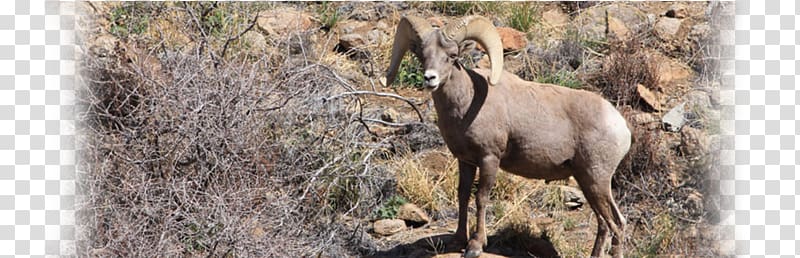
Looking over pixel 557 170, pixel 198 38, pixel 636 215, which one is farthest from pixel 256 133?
pixel 636 215

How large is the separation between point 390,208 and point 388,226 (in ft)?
0.77

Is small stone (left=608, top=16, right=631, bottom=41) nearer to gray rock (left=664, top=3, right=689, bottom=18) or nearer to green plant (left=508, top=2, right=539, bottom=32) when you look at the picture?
gray rock (left=664, top=3, right=689, bottom=18)

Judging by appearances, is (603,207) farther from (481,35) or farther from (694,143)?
(694,143)

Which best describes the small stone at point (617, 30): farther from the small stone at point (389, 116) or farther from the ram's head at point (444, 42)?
the ram's head at point (444, 42)

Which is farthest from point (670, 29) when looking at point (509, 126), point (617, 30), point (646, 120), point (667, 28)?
point (509, 126)

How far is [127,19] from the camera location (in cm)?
1144

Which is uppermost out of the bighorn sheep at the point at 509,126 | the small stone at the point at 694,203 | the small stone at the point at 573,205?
the bighorn sheep at the point at 509,126

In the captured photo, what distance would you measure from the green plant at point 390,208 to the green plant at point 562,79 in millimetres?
2348

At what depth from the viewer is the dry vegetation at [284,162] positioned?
829 cm

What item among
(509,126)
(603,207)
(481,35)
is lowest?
(603,207)

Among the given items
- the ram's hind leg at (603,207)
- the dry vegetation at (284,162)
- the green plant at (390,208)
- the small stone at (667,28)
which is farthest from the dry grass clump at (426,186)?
the small stone at (667,28)

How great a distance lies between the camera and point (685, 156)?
10375 millimetres

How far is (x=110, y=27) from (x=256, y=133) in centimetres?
320

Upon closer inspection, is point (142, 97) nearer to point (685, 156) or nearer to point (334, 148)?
point (334, 148)
